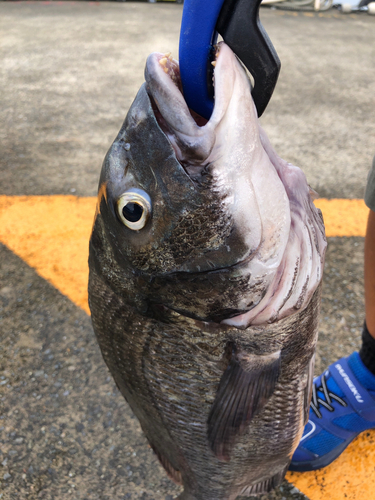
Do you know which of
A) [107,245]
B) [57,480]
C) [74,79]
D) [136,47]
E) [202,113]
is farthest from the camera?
[136,47]

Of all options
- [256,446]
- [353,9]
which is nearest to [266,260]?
[256,446]

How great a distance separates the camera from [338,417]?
5.60ft

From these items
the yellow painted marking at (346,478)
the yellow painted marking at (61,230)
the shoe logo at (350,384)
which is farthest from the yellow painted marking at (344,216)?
the yellow painted marking at (346,478)

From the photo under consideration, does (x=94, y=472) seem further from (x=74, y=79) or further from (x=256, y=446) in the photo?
(x=74, y=79)

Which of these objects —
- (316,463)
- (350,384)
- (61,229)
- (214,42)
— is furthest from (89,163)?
(214,42)

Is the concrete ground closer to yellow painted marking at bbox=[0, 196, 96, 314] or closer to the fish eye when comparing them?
yellow painted marking at bbox=[0, 196, 96, 314]

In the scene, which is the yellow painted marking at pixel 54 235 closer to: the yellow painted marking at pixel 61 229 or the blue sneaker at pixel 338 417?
the yellow painted marking at pixel 61 229

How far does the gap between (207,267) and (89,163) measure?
2.82 meters

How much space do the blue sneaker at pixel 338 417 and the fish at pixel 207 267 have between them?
0.62 metres

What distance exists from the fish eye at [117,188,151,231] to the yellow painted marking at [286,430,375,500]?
1.34m

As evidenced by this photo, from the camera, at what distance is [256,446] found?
1163 millimetres

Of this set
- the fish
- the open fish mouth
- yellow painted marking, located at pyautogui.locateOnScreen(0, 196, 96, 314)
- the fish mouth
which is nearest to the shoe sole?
the fish

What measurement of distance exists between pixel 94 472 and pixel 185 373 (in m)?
0.94

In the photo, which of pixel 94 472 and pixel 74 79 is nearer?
pixel 94 472
